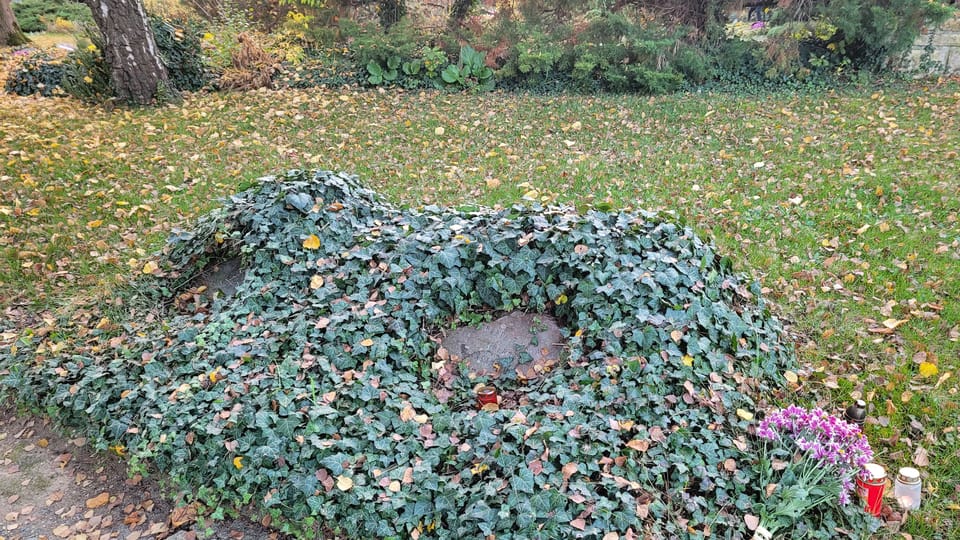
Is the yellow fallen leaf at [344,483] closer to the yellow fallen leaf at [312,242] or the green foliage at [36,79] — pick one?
the yellow fallen leaf at [312,242]

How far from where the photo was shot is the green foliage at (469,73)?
9164 millimetres

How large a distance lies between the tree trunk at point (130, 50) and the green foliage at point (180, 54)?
14.7 inches

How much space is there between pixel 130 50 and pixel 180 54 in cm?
102

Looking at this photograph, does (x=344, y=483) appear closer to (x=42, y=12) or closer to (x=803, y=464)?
(x=803, y=464)

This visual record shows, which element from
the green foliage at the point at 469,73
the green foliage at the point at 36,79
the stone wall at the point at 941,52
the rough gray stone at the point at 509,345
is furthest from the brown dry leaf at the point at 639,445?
the stone wall at the point at 941,52

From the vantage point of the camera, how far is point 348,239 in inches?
148

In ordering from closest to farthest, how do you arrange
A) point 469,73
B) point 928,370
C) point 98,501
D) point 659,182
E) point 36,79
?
1. point 98,501
2. point 928,370
3. point 659,182
4. point 36,79
5. point 469,73

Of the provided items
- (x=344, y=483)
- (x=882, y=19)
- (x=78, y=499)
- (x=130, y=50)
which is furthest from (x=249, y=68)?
(x=882, y=19)

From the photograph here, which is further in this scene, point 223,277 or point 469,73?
point 469,73

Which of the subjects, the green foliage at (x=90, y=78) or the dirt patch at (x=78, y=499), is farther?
the green foliage at (x=90, y=78)

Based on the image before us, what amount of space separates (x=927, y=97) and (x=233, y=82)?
9561mm

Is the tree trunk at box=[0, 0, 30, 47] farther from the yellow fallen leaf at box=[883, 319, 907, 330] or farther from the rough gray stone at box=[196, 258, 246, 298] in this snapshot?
the yellow fallen leaf at box=[883, 319, 907, 330]

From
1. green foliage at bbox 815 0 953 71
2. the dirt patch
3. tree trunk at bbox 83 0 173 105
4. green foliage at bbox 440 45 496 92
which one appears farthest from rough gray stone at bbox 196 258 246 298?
green foliage at bbox 815 0 953 71

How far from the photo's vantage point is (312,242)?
364cm
